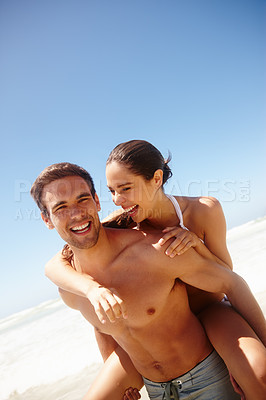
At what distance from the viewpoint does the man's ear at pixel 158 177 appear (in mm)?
3241

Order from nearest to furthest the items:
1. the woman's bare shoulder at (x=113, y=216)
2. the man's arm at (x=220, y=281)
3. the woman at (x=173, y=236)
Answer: the woman at (x=173, y=236)
the man's arm at (x=220, y=281)
the woman's bare shoulder at (x=113, y=216)

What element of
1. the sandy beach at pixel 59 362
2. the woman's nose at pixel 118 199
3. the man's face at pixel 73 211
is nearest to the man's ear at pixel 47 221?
the man's face at pixel 73 211

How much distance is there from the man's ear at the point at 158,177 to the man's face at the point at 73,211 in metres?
0.86

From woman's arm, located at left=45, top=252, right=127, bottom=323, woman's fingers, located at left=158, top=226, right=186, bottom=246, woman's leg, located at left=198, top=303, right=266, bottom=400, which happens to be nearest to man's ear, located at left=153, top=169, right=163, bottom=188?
woman's fingers, located at left=158, top=226, right=186, bottom=246

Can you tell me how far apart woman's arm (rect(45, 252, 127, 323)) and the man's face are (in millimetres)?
271

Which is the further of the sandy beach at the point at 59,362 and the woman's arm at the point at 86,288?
the sandy beach at the point at 59,362

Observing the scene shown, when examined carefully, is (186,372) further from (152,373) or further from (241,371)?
(241,371)

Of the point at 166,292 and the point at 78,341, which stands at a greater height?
the point at 166,292

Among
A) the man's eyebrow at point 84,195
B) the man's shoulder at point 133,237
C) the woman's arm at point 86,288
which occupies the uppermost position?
the man's eyebrow at point 84,195

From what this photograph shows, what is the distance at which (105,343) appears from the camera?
2957 mm

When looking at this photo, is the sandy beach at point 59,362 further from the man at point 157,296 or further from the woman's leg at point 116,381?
the man at point 157,296

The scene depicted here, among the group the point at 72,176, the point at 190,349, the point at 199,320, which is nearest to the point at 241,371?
the point at 190,349

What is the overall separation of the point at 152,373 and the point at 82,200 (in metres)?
1.45

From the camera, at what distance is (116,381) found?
2.59 metres
